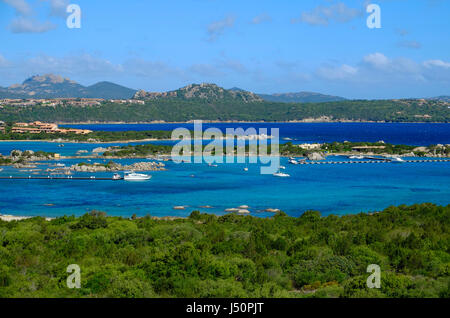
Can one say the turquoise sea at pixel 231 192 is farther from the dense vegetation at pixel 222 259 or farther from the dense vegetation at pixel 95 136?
the dense vegetation at pixel 95 136

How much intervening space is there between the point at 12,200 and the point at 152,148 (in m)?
35.1

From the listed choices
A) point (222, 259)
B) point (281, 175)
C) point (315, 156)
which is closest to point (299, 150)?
point (315, 156)

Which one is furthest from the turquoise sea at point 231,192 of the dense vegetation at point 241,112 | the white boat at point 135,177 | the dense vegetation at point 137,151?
the dense vegetation at point 241,112

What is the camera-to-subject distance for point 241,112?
7530 inches

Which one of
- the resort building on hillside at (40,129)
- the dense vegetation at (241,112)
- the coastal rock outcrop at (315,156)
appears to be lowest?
the coastal rock outcrop at (315,156)

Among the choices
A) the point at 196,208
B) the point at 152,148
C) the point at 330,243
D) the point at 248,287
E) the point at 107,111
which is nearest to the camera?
the point at 248,287

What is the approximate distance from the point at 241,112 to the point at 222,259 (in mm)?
178087

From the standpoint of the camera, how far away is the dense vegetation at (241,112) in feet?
513

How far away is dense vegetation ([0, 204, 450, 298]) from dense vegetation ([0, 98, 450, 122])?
133818 millimetres

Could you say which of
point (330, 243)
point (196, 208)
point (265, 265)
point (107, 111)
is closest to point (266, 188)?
point (196, 208)

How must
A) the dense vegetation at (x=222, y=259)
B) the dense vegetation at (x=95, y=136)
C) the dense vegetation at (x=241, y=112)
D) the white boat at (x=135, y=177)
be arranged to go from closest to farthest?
the dense vegetation at (x=222, y=259)
the white boat at (x=135, y=177)
the dense vegetation at (x=95, y=136)
the dense vegetation at (x=241, y=112)

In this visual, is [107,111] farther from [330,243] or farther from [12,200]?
[330,243]

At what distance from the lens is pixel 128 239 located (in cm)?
1778

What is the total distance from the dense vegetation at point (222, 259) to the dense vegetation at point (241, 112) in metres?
134
